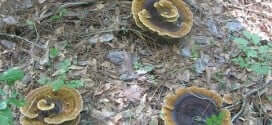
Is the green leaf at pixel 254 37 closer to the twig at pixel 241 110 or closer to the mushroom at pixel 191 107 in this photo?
the twig at pixel 241 110

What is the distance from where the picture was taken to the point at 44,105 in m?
2.98

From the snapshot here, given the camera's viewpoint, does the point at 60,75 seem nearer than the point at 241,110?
No

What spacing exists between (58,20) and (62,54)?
0.62m

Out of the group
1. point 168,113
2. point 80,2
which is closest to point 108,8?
point 80,2

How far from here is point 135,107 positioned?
3.45 meters

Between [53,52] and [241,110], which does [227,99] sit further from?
[53,52]

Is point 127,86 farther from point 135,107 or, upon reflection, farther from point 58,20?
point 58,20

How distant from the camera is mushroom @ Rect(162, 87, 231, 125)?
3.07 meters

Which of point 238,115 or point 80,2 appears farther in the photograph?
point 80,2

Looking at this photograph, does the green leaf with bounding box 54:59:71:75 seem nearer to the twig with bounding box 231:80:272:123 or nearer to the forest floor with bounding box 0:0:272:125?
the forest floor with bounding box 0:0:272:125

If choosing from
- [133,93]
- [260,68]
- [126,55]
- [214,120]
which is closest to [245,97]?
[260,68]

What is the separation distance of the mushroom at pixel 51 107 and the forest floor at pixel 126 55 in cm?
27

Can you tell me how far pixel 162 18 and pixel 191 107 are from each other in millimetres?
1339

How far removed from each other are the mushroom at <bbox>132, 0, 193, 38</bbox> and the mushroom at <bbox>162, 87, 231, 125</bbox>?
954mm
